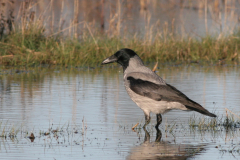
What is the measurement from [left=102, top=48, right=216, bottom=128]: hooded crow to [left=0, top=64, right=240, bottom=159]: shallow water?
32 centimetres

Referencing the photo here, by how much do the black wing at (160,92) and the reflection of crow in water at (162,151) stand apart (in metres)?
0.84

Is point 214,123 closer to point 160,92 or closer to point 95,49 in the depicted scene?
point 160,92

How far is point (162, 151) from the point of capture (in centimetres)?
664

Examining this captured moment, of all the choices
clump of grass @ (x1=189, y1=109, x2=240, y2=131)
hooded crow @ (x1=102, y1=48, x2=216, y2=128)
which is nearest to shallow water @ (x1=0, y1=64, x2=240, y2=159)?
clump of grass @ (x1=189, y1=109, x2=240, y2=131)

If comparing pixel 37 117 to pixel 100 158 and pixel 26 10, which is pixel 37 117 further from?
pixel 26 10

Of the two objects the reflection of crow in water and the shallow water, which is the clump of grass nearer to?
the shallow water

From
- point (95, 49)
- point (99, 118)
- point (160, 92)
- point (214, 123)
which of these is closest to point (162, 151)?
point (160, 92)

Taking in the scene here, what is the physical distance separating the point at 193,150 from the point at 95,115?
2852 mm

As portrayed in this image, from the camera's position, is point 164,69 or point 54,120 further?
point 164,69

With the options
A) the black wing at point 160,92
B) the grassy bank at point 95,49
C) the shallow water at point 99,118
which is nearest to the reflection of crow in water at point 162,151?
the shallow water at point 99,118

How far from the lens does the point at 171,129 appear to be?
7891 mm

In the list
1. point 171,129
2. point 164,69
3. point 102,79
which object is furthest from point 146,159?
point 164,69

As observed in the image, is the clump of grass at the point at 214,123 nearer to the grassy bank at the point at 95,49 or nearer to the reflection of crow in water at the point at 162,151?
the reflection of crow in water at the point at 162,151

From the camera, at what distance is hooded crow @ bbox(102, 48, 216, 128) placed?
7.87m
